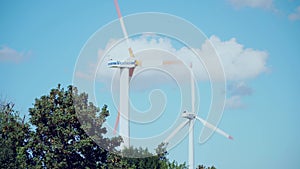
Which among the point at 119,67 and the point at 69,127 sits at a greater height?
the point at 119,67

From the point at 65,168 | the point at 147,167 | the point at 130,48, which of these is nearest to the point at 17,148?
the point at 65,168

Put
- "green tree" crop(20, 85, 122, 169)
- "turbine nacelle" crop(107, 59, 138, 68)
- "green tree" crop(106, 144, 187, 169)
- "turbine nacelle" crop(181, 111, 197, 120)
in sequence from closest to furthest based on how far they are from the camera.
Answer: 1. "green tree" crop(20, 85, 122, 169)
2. "green tree" crop(106, 144, 187, 169)
3. "turbine nacelle" crop(181, 111, 197, 120)
4. "turbine nacelle" crop(107, 59, 138, 68)

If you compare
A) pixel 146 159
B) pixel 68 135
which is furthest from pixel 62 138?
pixel 146 159

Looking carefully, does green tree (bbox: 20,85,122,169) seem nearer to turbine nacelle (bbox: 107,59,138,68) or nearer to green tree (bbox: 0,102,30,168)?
green tree (bbox: 0,102,30,168)

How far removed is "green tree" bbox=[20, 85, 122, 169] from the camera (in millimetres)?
48062

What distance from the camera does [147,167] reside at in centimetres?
5484

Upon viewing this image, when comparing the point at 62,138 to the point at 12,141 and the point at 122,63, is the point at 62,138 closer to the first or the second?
the point at 12,141

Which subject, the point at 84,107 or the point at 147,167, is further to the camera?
the point at 147,167

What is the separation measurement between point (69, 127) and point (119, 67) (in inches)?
482

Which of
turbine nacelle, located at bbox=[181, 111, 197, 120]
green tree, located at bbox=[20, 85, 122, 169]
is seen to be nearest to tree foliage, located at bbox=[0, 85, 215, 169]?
green tree, located at bbox=[20, 85, 122, 169]

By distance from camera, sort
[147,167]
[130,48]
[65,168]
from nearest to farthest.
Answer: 1. [65,168]
2. [147,167]
3. [130,48]

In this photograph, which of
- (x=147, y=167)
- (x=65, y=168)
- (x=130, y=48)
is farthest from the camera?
(x=130, y=48)

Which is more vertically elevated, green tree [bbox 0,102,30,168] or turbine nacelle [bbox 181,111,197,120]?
turbine nacelle [bbox 181,111,197,120]

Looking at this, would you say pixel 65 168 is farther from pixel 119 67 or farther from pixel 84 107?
pixel 119 67
